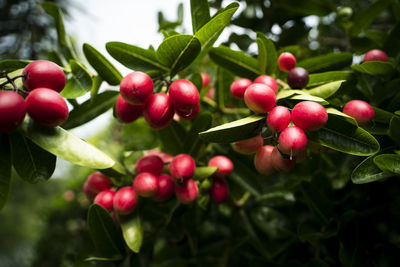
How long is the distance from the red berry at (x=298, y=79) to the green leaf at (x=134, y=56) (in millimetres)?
403

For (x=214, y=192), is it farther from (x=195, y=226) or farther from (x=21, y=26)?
(x=21, y=26)

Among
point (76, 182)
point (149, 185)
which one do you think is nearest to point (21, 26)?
point (76, 182)

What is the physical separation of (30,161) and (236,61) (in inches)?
28.1

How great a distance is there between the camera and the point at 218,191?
1.17 m

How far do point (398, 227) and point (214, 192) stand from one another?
2.46 feet

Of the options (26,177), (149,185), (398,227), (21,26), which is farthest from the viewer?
(21,26)

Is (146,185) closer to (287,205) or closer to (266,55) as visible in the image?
(266,55)

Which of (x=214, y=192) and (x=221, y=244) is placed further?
(x=221, y=244)

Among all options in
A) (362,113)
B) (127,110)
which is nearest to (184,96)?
(127,110)

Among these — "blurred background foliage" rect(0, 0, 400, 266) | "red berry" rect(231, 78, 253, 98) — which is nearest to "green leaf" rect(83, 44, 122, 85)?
"red berry" rect(231, 78, 253, 98)

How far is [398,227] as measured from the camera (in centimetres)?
125

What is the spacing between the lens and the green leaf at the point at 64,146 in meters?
0.76

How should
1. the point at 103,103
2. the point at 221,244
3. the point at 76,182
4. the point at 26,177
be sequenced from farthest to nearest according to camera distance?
the point at 76,182 < the point at 221,244 < the point at 103,103 < the point at 26,177

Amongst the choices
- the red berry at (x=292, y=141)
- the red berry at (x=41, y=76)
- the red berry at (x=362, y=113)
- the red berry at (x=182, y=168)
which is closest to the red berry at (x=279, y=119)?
the red berry at (x=292, y=141)
